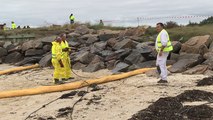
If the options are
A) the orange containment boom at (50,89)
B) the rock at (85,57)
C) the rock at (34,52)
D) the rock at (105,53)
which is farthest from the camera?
the rock at (34,52)

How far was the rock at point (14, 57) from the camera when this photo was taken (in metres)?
24.3

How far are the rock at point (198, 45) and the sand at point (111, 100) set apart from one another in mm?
2182

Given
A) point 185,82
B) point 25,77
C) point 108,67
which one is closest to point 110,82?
point 185,82

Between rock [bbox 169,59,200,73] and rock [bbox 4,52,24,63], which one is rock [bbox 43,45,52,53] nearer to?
rock [bbox 4,52,24,63]

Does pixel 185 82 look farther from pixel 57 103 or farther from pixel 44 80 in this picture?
pixel 44 80

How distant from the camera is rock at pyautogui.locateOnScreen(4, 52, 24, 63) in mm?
24344

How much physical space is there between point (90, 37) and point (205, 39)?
8297 millimetres

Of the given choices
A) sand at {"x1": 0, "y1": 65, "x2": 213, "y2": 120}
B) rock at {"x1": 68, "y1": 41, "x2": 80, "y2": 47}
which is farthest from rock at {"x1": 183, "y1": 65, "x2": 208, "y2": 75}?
rock at {"x1": 68, "y1": 41, "x2": 80, "y2": 47}

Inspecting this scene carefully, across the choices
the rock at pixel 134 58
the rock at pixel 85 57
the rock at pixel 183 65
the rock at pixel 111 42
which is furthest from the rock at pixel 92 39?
the rock at pixel 183 65

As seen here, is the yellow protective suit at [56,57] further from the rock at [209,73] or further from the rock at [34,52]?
the rock at [34,52]

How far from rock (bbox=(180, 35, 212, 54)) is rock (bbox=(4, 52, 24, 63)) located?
35.9 feet

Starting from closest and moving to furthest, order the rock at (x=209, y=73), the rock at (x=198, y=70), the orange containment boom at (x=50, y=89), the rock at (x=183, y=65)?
the orange containment boom at (x=50, y=89)
the rock at (x=209, y=73)
the rock at (x=198, y=70)
the rock at (x=183, y=65)

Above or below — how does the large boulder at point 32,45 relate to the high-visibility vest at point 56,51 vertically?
below

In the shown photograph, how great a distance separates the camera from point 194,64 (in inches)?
599
